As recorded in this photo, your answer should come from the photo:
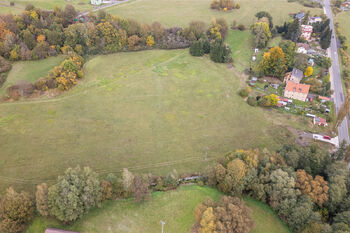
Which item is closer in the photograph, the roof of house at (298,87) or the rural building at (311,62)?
the roof of house at (298,87)

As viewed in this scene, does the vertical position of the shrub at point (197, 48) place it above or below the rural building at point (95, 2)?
below

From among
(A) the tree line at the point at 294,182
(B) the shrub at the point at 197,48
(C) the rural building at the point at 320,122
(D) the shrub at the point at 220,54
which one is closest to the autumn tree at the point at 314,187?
(A) the tree line at the point at 294,182

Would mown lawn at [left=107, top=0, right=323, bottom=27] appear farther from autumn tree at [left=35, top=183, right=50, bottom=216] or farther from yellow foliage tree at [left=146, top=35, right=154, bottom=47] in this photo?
autumn tree at [left=35, top=183, right=50, bottom=216]

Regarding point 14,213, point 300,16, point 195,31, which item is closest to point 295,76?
point 195,31

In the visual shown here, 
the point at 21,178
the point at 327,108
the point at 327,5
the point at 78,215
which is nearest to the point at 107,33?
the point at 21,178

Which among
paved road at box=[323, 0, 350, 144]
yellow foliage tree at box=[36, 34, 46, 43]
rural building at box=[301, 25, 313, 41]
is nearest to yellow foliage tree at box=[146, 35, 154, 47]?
yellow foliage tree at box=[36, 34, 46, 43]

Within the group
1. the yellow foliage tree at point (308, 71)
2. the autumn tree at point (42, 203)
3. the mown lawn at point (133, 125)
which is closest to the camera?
the autumn tree at point (42, 203)

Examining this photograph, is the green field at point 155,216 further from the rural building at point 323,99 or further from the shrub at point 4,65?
the shrub at point 4,65

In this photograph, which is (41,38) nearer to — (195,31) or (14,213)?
(195,31)
